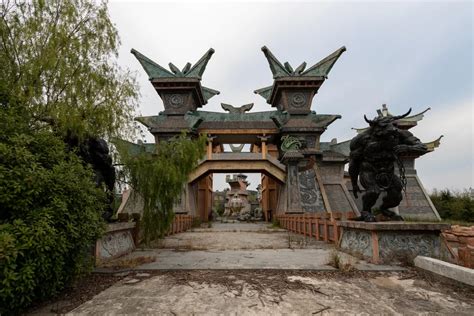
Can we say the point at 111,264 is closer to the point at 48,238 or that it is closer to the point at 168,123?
the point at 48,238

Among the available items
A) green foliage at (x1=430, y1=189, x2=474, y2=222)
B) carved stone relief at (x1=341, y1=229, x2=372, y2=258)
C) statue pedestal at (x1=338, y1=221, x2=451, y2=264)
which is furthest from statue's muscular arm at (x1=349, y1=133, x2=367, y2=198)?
green foliage at (x1=430, y1=189, x2=474, y2=222)

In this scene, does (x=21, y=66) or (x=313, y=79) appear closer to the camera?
(x=21, y=66)

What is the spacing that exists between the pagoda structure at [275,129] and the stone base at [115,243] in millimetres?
12123

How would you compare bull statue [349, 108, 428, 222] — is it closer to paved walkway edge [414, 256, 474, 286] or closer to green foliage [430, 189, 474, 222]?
paved walkway edge [414, 256, 474, 286]

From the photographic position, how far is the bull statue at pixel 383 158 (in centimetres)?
600

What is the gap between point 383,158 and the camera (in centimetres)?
622

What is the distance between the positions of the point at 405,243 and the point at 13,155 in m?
6.73

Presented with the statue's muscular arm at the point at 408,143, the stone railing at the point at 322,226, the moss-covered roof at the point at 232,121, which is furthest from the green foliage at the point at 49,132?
the moss-covered roof at the point at 232,121

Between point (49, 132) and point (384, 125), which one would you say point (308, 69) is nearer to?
point (384, 125)

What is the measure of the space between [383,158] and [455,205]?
827 inches

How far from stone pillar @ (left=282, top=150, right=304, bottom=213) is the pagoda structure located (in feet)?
0.35

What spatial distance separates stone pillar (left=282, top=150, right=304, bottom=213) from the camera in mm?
18469

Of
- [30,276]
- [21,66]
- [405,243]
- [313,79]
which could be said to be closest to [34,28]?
[21,66]

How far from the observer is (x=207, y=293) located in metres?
3.74
